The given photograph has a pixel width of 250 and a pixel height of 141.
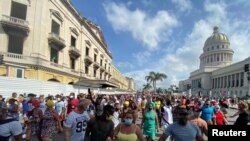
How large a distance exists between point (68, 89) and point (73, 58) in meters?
13.7

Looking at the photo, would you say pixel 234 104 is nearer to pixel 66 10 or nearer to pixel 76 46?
pixel 76 46

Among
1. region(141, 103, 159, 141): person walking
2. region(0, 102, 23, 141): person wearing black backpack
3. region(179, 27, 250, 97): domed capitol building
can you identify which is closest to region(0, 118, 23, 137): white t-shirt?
region(0, 102, 23, 141): person wearing black backpack

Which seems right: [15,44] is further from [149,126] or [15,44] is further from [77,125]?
[77,125]

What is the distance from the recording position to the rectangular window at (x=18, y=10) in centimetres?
2477

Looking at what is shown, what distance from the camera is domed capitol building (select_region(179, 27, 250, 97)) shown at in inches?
3691

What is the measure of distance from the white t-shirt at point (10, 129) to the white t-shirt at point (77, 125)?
861mm

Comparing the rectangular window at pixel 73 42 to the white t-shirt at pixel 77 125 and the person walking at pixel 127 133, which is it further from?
the person walking at pixel 127 133

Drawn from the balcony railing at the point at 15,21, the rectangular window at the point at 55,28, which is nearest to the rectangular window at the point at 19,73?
the balcony railing at the point at 15,21

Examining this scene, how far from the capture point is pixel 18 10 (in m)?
25.2

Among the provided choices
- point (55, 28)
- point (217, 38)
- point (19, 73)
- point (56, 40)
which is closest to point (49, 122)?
point (19, 73)

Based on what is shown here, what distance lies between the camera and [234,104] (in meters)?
48.1

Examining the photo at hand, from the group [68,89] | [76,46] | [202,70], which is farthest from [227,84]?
[68,89]

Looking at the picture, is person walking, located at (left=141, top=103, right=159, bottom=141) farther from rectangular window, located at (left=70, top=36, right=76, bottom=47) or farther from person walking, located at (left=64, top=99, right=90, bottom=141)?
rectangular window, located at (left=70, top=36, right=76, bottom=47)

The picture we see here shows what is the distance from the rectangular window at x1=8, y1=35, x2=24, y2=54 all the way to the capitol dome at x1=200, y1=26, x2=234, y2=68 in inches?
4458
